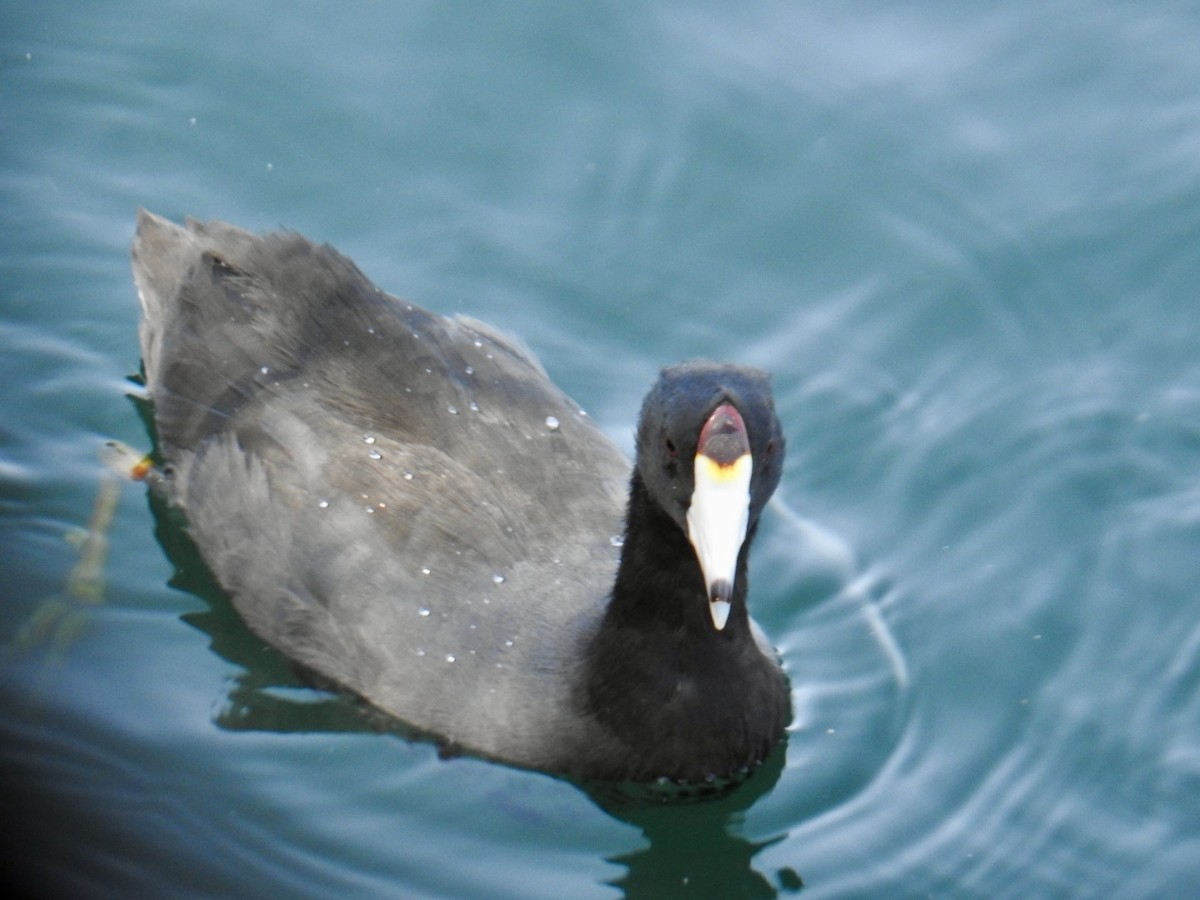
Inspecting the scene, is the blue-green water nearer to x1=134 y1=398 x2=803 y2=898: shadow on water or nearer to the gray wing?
x1=134 y1=398 x2=803 y2=898: shadow on water

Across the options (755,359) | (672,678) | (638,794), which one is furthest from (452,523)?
(755,359)

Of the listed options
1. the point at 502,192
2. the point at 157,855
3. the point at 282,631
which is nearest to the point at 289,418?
the point at 282,631

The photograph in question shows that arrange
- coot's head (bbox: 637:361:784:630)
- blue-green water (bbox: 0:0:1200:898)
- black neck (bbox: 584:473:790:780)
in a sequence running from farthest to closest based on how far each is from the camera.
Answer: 1. blue-green water (bbox: 0:0:1200:898)
2. black neck (bbox: 584:473:790:780)
3. coot's head (bbox: 637:361:784:630)

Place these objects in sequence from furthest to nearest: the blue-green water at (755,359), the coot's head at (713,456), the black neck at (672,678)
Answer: the blue-green water at (755,359)
the black neck at (672,678)
the coot's head at (713,456)

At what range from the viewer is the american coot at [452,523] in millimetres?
4672

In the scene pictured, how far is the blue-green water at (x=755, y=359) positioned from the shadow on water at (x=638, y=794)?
0.01m

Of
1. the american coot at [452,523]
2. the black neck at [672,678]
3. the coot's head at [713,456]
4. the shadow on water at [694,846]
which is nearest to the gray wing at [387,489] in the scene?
the american coot at [452,523]

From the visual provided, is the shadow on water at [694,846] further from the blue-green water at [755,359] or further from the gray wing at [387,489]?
the gray wing at [387,489]

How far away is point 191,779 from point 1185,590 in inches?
118

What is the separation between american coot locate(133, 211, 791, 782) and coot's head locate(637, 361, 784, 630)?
0.01 meters

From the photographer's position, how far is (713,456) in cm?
409

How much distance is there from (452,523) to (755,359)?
1765 mm

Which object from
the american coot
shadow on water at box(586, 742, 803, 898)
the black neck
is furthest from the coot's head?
shadow on water at box(586, 742, 803, 898)

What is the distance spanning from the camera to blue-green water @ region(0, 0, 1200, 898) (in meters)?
4.77
